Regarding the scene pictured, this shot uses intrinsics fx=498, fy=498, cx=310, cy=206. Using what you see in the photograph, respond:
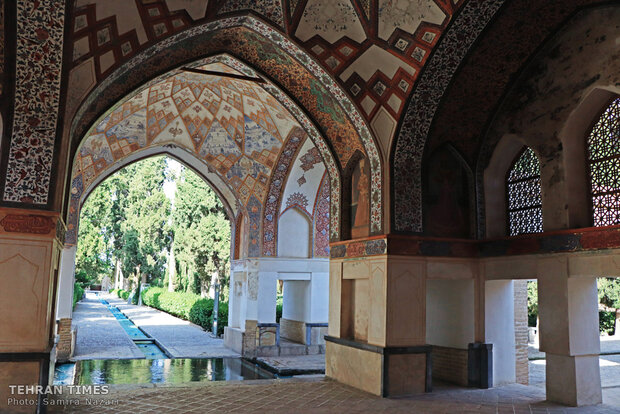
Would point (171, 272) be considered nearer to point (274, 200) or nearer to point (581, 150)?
point (274, 200)

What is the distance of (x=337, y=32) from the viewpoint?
7.11m

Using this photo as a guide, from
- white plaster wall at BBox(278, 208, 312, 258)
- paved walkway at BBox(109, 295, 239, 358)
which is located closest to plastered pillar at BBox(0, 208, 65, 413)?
paved walkway at BBox(109, 295, 239, 358)

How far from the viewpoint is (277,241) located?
12516mm

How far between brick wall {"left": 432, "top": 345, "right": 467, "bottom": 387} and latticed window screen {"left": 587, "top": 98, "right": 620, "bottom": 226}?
9.43ft

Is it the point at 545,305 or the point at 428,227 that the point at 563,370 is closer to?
the point at 545,305

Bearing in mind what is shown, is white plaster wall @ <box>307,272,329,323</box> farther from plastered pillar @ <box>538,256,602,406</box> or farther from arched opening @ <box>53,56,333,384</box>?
plastered pillar @ <box>538,256,602,406</box>

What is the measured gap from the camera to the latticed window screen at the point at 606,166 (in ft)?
19.6

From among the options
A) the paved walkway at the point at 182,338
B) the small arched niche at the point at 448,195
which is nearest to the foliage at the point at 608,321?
the small arched niche at the point at 448,195

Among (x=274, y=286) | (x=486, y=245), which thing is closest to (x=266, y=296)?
(x=274, y=286)

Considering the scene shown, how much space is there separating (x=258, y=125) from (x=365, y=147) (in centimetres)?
472

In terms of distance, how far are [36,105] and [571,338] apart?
6947 mm

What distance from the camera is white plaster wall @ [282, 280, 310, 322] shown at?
12820 millimetres

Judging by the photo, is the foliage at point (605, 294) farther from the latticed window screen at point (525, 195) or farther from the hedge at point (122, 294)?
the hedge at point (122, 294)

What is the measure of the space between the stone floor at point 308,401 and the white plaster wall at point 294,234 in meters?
5.35
